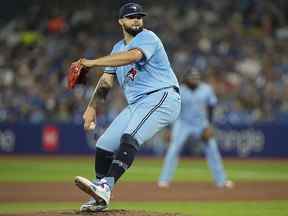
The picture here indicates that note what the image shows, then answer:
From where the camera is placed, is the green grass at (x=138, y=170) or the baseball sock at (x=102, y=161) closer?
the baseball sock at (x=102, y=161)

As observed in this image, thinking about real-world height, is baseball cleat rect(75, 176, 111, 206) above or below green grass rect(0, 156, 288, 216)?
above

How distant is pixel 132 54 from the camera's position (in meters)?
8.05

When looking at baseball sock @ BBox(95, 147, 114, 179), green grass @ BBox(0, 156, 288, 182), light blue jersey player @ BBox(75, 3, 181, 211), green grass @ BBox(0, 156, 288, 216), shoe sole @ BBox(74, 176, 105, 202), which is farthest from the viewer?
green grass @ BBox(0, 156, 288, 182)

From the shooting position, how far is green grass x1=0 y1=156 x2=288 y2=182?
1861 cm

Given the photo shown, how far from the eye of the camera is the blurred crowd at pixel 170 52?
24.7 metres

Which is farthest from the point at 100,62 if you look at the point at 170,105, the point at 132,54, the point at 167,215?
the point at 167,215

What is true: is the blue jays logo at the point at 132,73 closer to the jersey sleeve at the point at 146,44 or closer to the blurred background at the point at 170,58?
the jersey sleeve at the point at 146,44

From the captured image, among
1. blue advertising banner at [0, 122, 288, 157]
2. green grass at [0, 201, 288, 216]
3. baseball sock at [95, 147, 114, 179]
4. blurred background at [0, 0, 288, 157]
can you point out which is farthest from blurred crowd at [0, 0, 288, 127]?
baseball sock at [95, 147, 114, 179]

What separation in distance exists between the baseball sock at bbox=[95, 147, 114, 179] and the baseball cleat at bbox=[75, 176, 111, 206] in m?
0.56

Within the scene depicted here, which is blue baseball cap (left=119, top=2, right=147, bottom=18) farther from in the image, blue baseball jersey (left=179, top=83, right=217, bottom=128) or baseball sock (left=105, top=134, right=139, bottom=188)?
blue baseball jersey (left=179, top=83, right=217, bottom=128)

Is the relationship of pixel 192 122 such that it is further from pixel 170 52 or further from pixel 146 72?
pixel 170 52

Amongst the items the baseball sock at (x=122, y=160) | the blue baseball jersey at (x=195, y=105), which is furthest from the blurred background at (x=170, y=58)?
the baseball sock at (x=122, y=160)

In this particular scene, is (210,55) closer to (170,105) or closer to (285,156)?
(285,156)

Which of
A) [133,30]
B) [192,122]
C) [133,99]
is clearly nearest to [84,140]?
[192,122]
